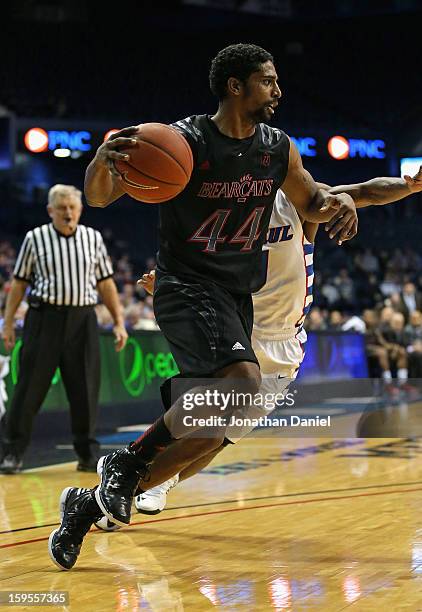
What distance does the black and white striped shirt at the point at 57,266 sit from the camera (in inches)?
285

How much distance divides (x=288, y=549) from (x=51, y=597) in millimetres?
1235

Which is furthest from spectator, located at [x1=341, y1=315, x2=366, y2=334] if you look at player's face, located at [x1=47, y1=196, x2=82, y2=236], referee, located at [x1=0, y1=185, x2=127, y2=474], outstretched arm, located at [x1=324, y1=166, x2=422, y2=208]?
outstretched arm, located at [x1=324, y1=166, x2=422, y2=208]

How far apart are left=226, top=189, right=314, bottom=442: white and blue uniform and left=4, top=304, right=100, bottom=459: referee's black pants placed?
2.72m

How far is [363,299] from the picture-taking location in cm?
2206

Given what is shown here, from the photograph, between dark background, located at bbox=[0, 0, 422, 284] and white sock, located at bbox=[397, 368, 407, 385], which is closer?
white sock, located at bbox=[397, 368, 407, 385]

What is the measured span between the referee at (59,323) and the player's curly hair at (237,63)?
328cm

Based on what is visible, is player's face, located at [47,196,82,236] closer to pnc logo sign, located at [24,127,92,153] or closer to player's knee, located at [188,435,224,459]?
player's knee, located at [188,435,224,459]

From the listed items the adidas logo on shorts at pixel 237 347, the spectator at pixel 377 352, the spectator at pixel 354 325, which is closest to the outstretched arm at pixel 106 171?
the adidas logo on shorts at pixel 237 347

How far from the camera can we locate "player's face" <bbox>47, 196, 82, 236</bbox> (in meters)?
7.23

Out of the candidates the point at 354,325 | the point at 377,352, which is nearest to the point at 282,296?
the point at 377,352

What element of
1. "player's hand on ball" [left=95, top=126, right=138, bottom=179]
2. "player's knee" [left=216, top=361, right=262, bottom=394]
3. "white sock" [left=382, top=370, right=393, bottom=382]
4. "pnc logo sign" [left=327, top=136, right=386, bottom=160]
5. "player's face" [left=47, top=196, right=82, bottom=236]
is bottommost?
"white sock" [left=382, top=370, right=393, bottom=382]

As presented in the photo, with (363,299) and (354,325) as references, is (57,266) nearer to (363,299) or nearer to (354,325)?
(354,325)

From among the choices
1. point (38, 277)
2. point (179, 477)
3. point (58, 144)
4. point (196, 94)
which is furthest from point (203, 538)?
point (196, 94)

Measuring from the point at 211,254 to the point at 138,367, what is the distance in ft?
22.2
